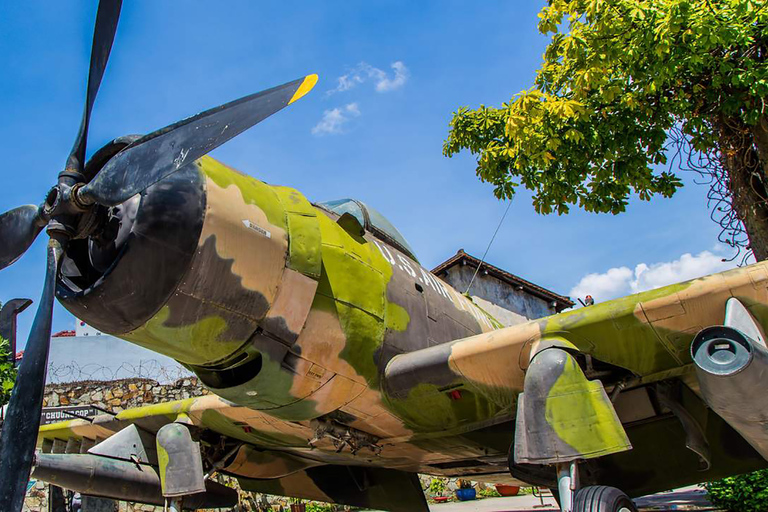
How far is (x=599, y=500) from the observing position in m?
3.83

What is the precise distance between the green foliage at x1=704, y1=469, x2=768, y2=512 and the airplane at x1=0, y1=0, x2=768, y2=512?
3387 millimetres

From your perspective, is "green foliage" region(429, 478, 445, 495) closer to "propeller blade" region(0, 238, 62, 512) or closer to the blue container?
the blue container

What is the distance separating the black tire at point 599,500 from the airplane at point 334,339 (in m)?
0.01

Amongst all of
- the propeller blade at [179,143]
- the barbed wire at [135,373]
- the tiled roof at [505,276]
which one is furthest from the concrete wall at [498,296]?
the propeller blade at [179,143]

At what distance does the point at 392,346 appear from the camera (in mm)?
5109

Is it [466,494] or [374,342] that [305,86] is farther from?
[466,494]

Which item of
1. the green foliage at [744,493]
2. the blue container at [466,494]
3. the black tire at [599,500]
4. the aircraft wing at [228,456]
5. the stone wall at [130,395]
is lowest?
the black tire at [599,500]

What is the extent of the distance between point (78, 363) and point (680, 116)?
23934 mm

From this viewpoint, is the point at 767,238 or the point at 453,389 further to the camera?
the point at 767,238

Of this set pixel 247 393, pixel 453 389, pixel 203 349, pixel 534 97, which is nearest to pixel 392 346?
pixel 453 389

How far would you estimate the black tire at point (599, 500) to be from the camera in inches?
149

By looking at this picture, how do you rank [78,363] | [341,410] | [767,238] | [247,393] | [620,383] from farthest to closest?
[78,363], [767,238], [341,410], [620,383], [247,393]

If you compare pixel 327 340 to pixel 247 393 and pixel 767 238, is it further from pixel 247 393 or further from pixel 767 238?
pixel 767 238

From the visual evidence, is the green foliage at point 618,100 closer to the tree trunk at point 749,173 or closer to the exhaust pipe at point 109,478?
the tree trunk at point 749,173
